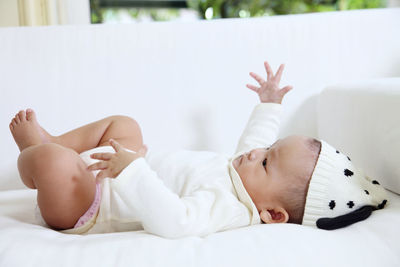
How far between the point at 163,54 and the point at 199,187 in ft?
1.70

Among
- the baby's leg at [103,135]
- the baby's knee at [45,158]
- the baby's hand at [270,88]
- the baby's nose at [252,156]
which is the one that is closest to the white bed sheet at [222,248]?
the baby's knee at [45,158]

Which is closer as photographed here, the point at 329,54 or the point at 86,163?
the point at 86,163

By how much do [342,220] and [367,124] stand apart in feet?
1.09

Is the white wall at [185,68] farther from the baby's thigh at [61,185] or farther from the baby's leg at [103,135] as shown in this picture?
the baby's thigh at [61,185]

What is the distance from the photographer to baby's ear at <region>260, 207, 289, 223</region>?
3.06 feet

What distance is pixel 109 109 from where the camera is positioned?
1.28 meters

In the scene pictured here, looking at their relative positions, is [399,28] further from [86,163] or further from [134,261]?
[134,261]

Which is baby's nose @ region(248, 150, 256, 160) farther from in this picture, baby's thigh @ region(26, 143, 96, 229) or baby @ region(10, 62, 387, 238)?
Result: baby's thigh @ region(26, 143, 96, 229)

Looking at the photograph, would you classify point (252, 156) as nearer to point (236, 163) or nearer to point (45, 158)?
point (236, 163)

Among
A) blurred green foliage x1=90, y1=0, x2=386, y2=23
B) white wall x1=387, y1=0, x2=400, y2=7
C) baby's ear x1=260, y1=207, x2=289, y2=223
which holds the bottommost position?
baby's ear x1=260, y1=207, x2=289, y2=223

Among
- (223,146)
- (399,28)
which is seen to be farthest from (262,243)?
(399,28)

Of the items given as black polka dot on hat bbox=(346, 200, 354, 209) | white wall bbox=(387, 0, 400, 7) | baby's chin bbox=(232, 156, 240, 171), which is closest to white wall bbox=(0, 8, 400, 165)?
baby's chin bbox=(232, 156, 240, 171)

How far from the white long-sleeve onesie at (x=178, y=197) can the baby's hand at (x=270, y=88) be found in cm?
10

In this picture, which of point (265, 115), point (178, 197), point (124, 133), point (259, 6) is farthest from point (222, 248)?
point (259, 6)
